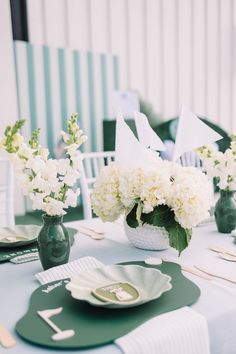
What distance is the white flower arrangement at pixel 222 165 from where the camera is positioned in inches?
53.5

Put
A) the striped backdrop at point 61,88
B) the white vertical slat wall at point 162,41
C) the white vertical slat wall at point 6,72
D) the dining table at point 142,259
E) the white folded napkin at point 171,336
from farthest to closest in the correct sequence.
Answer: the white vertical slat wall at point 162,41
the striped backdrop at point 61,88
the white vertical slat wall at point 6,72
the dining table at point 142,259
the white folded napkin at point 171,336

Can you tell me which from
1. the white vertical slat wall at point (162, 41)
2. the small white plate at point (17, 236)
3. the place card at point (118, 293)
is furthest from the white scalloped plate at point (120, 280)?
the white vertical slat wall at point (162, 41)

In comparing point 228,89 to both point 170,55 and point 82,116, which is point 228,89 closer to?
point 170,55

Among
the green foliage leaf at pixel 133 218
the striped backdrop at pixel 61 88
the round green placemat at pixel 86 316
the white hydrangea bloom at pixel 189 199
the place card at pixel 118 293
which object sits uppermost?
the striped backdrop at pixel 61 88

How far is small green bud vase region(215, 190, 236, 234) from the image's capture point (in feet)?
4.60

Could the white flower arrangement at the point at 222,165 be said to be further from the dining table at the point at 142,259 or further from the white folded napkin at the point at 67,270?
the white folded napkin at the point at 67,270

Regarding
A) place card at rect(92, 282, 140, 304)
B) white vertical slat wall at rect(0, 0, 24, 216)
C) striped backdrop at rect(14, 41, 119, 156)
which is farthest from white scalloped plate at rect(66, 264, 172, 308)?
striped backdrop at rect(14, 41, 119, 156)

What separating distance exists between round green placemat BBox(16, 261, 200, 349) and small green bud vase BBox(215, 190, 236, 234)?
0.52m

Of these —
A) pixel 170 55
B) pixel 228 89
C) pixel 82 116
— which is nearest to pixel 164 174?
pixel 82 116

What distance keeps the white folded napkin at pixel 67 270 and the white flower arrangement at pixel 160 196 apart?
18 cm

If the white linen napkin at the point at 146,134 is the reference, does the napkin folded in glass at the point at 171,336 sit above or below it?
below

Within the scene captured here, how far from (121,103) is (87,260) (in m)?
2.65

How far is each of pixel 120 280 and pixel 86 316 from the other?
17 centimetres

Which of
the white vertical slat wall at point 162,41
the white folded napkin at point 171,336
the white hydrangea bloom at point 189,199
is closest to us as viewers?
the white folded napkin at point 171,336
